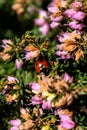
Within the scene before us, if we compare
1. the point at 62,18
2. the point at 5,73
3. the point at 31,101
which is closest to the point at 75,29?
the point at 62,18

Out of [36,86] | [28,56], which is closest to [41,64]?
[28,56]

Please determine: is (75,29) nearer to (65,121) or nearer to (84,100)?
(84,100)

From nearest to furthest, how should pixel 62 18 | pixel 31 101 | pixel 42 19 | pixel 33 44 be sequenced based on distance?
pixel 31 101 < pixel 33 44 < pixel 62 18 < pixel 42 19

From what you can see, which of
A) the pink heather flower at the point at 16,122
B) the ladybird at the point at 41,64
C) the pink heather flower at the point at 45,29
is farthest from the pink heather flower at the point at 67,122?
the pink heather flower at the point at 45,29

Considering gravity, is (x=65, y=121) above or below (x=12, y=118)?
below

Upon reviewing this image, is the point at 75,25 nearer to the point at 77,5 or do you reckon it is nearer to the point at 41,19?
the point at 77,5

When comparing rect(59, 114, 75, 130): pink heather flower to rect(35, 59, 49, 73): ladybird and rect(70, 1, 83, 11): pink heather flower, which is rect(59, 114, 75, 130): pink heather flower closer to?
rect(35, 59, 49, 73): ladybird

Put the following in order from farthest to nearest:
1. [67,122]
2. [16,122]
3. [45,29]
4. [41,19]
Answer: [41,19], [45,29], [16,122], [67,122]

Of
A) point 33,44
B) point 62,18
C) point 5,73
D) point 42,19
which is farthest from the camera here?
point 42,19
